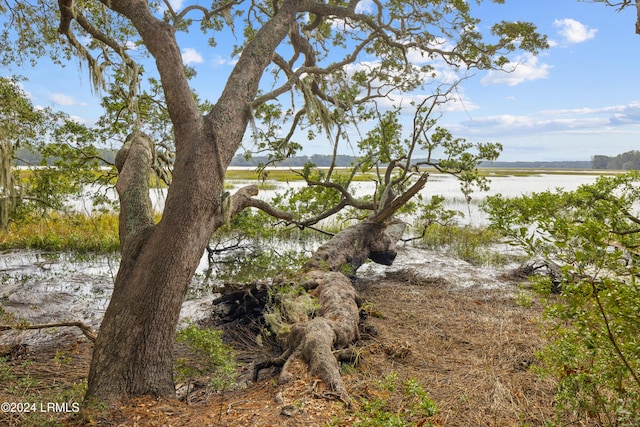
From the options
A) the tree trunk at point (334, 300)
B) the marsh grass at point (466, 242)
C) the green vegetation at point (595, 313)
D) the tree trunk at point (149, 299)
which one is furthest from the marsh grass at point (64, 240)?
the green vegetation at point (595, 313)

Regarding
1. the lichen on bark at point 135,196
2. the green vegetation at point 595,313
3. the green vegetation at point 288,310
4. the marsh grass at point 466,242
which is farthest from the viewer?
the marsh grass at point 466,242

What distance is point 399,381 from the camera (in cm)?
420

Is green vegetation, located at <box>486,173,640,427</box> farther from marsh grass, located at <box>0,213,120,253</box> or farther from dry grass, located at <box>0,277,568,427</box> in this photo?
marsh grass, located at <box>0,213,120,253</box>

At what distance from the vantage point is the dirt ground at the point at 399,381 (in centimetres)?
334

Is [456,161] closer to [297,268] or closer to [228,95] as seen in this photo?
[297,268]

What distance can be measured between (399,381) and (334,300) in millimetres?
1934

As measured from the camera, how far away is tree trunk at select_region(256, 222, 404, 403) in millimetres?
4082

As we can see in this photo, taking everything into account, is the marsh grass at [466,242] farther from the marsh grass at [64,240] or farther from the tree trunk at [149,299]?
the marsh grass at [64,240]

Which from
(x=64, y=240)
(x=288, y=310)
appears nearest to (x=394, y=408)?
(x=288, y=310)

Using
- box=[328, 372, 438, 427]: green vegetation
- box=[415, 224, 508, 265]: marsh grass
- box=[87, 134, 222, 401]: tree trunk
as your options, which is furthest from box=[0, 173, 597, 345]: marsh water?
box=[328, 372, 438, 427]: green vegetation

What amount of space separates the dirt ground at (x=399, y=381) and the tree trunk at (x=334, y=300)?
0.18 metres

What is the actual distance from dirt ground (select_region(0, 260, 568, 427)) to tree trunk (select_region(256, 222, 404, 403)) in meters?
0.18

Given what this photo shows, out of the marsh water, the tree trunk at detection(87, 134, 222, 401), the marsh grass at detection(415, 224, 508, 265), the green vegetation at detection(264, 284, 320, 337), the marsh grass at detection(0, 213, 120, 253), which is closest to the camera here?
the tree trunk at detection(87, 134, 222, 401)

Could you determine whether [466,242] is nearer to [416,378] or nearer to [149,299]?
[416,378]
